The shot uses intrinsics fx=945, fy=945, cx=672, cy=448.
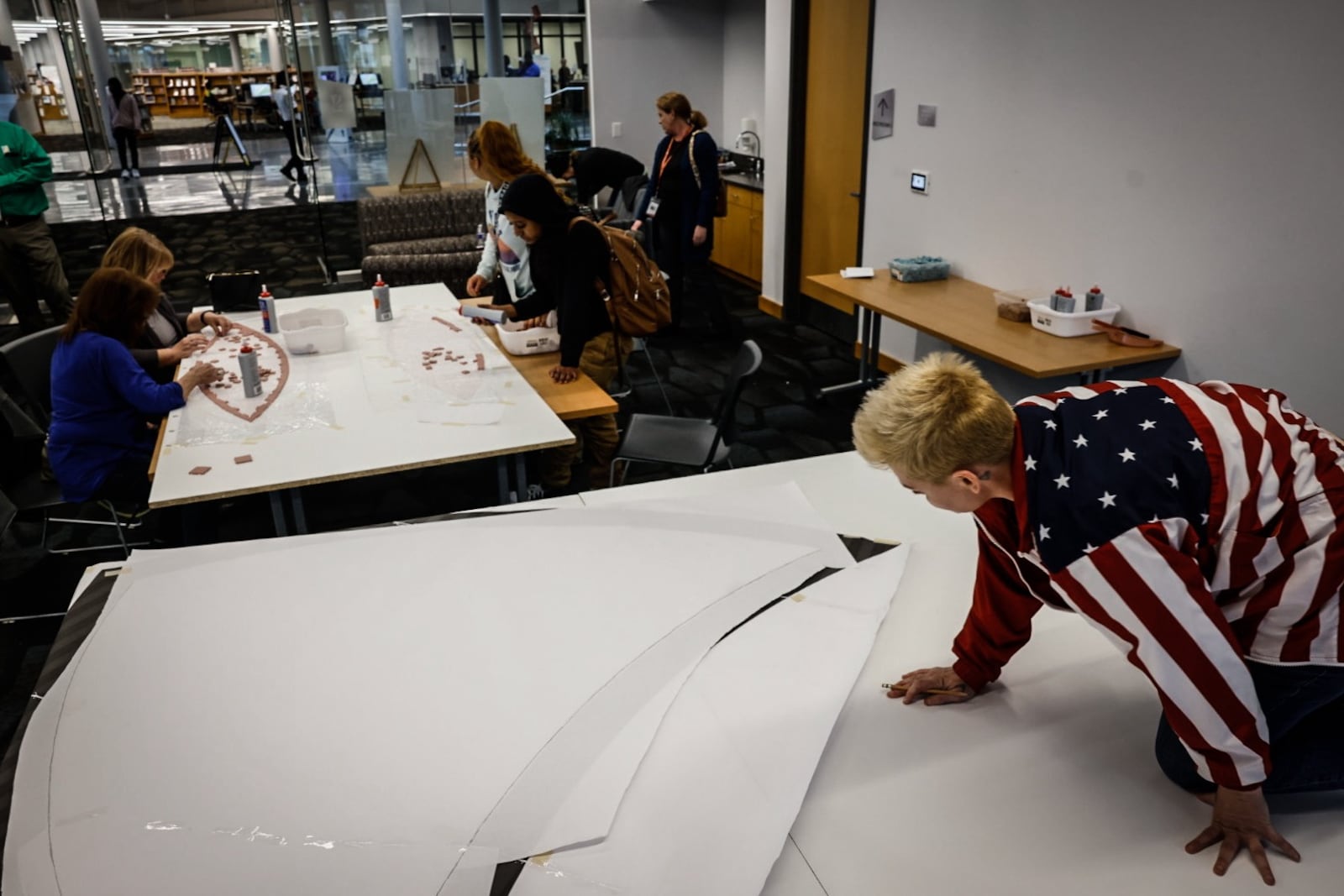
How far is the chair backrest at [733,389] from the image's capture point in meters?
3.28

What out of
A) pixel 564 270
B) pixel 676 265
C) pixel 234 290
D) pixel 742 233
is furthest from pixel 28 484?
pixel 742 233

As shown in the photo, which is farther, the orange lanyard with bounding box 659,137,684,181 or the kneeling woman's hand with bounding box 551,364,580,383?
the orange lanyard with bounding box 659,137,684,181

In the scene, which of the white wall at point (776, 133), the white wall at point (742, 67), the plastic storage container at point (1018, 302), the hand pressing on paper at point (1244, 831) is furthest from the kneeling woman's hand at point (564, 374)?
the white wall at point (742, 67)

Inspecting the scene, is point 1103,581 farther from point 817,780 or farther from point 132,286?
point 132,286

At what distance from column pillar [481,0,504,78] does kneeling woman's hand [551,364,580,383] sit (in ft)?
17.7

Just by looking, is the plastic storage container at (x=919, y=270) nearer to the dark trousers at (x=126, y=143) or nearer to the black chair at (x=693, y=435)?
the black chair at (x=693, y=435)

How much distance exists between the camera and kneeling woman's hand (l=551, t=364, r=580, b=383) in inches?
144

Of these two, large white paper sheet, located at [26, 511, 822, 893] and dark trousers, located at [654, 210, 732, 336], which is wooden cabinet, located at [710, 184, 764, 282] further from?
large white paper sheet, located at [26, 511, 822, 893]

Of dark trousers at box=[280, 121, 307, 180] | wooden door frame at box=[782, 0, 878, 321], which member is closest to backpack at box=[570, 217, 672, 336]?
wooden door frame at box=[782, 0, 878, 321]

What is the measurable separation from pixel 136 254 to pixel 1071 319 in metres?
3.83

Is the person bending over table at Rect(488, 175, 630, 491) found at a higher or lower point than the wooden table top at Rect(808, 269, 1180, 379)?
higher

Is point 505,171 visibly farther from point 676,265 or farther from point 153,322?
point 676,265

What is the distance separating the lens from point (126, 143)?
31.9 feet

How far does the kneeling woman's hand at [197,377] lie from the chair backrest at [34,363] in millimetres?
512
